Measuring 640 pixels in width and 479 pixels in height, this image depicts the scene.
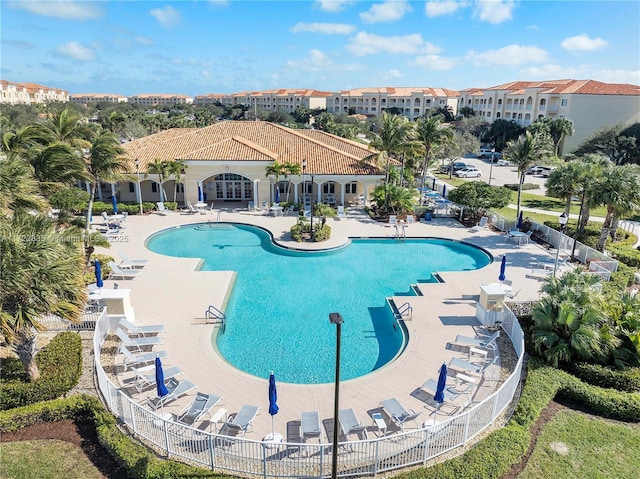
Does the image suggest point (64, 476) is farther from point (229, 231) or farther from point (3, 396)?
point (229, 231)

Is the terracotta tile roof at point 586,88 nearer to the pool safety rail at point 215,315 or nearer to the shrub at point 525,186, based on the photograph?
the shrub at point 525,186

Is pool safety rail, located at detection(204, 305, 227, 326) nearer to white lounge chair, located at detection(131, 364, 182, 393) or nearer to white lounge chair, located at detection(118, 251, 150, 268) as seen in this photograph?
white lounge chair, located at detection(131, 364, 182, 393)

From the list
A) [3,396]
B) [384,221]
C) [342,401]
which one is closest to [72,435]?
[3,396]

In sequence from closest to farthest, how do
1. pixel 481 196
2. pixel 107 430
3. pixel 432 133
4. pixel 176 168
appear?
pixel 107 430
pixel 481 196
pixel 176 168
pixel 432 133

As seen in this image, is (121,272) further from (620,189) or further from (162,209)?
(620,189)

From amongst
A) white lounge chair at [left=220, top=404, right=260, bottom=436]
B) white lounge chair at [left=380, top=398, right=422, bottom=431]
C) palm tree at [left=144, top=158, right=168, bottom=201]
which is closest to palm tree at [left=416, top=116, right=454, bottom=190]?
palm tree at [left=144, top=158, right=168, bottom=201]

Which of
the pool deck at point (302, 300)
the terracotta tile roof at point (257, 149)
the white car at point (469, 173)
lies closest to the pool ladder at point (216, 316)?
the pool deck at point (302, 300)

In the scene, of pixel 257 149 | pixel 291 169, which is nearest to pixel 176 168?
pixel 257 149
